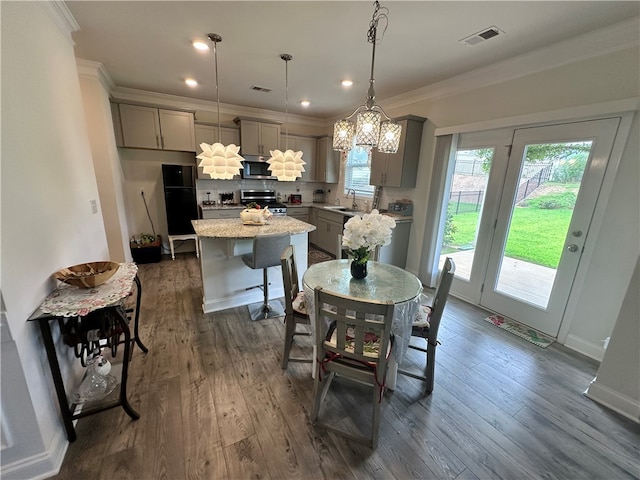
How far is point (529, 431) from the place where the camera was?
5.34 feet

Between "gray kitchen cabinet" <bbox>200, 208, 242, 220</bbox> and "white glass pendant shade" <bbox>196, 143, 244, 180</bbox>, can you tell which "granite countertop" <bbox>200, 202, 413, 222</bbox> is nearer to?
"gray kitchen cabinet" <bbox>200, 208, 242, 220</bbox>

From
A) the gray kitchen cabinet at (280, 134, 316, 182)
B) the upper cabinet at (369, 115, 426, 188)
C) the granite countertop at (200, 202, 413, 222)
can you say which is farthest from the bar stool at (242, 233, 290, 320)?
the gray kitchen cabinet at (280, 134, 316, 182)

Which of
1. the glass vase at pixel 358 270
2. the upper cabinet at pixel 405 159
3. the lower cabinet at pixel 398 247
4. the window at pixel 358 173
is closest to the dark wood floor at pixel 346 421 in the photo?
the glass vase at pixel 358 270

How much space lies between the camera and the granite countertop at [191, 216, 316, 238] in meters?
2.59

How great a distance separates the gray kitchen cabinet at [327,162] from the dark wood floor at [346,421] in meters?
3.94

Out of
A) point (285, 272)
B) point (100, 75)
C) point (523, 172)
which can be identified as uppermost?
point (100, 75)

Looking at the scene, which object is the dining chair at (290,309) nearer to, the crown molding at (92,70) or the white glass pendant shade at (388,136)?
the white glass pendant shade at (388,136)

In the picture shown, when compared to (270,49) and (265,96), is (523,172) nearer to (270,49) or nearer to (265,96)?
(270,49)

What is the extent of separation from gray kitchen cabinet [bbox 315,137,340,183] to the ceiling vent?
329 centimetres

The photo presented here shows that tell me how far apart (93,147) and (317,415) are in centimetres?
417

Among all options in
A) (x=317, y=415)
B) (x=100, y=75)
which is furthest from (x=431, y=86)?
(x=100, y=75)

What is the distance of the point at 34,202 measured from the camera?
141 centimetres

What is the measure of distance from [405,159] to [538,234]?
180 cm

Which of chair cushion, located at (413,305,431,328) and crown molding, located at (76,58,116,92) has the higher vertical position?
crown molding, located at (76,58,116,92)
